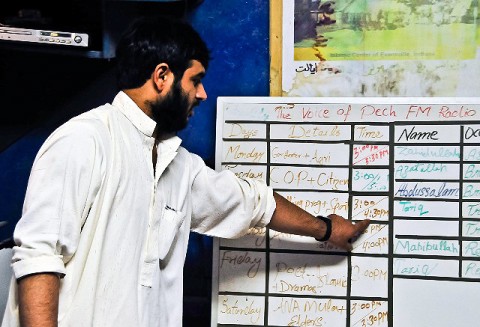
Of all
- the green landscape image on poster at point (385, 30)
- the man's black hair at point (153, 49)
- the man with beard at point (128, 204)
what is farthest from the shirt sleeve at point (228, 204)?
the green landscape image on poster at point (385, 30)

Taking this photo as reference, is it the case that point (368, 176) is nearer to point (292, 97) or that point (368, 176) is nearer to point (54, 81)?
point (292, 97)

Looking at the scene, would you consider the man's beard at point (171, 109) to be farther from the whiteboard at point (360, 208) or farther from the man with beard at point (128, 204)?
the whiteboard at point (360, 208)

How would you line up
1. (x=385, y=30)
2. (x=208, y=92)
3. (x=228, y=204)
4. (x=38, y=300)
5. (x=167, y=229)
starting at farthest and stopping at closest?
1. (x=208, y=92)
2. (x=385, y=30)
3. (x=228, y=204)
4. (x=167, y=229)
5. (x=38, y=300)

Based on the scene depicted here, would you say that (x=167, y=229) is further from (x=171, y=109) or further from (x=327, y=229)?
(x=327, y=229)

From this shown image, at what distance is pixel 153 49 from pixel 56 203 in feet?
1.43

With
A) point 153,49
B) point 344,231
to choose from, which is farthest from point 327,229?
point 153,49

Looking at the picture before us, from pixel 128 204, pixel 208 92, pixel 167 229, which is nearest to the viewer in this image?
pixel 128 204

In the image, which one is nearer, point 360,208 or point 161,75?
point 161,75

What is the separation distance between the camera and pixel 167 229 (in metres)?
1.61

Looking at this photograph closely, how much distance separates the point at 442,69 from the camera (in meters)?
1.98

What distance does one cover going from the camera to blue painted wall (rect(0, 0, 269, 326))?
2090 millimetres

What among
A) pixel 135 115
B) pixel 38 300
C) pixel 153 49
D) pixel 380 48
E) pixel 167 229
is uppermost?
pixel 380 48

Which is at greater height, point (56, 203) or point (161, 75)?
point (161, 75)

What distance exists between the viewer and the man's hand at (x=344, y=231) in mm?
1865
